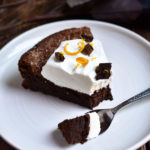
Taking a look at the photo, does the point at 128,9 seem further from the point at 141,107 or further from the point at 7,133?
the point at 7,133

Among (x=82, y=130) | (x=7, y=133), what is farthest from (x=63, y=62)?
(x=7, y=133)

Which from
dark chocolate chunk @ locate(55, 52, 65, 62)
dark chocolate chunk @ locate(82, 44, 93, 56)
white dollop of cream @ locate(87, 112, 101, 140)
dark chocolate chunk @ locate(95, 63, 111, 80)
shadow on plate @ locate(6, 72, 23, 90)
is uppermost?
dark chocolate chunk @ locate(55, 52, 65, 62)

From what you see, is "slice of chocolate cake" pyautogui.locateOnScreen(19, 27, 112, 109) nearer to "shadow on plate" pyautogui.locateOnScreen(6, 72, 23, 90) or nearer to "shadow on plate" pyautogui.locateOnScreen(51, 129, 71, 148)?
"shadow on plate" pyautogui.locateOnScreen(6, 72, 23, 90)

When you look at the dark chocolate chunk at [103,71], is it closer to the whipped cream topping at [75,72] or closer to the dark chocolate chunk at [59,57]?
the whipped cream topping at [75,72]

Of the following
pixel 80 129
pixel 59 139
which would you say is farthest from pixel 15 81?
pixel 80 129

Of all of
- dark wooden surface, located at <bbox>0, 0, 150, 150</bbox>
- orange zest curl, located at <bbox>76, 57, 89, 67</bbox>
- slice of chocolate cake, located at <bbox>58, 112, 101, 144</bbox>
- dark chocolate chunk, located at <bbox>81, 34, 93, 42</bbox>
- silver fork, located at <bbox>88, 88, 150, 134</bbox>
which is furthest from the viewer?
dark wooden surface, located at <bbox>0, 0, 150, 150</bbox>

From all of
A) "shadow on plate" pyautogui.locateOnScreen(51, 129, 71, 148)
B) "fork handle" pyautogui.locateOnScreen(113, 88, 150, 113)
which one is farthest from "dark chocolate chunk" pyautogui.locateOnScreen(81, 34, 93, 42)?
"shadow on plate" pyautogui.locateOnScreen(51, 129, 71, 148)
